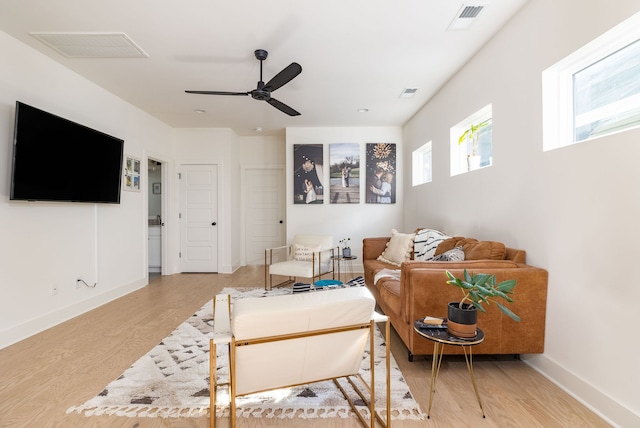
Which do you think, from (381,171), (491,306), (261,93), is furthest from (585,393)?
(381,171)

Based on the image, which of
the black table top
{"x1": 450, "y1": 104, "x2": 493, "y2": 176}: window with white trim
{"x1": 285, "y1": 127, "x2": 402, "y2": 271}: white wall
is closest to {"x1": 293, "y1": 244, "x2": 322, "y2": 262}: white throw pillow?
{"x1": 285, "y1": 127, "x2": 402, "y2": 271}: white wall

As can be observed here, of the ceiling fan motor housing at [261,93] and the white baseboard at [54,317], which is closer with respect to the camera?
the white baseboard at [54,317]

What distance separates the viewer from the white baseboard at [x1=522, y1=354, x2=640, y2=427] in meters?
1.50

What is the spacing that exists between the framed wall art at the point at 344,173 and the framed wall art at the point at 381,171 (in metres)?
0.24

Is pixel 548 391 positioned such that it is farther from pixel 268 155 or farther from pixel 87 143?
pixel 268 155

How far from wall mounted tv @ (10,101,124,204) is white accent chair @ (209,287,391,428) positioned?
2634 millimetres

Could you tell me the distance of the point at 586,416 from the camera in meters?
1.61

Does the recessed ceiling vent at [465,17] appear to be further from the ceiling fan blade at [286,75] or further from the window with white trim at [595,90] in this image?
the ceiling fan blade at [286,75]

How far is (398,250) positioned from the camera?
3639 millimetres

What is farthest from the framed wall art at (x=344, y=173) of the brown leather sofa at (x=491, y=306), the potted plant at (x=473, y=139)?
the brown leather sofa at (x=491, y=306)

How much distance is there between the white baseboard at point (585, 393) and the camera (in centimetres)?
150

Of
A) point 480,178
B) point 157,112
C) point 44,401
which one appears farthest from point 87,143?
point 480,178

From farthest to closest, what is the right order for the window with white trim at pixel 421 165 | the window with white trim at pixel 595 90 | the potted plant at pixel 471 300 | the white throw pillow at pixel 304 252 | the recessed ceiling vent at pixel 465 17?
the window with white trim at pixel 421 165 < the white throw pillow at pixel 304 252 < the recessed ceiling vent at pixel 465 17 < the window with white trim at pixel 595 90 < the potted plant at pixel 471 300

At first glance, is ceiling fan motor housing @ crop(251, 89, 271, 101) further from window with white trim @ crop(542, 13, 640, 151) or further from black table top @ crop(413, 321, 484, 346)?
black table top @ crop(413, 321, 484, 346)
